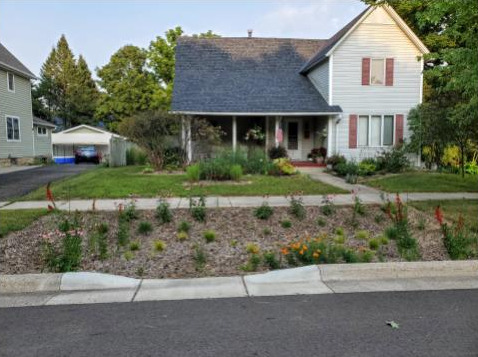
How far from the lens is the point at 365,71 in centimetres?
1942

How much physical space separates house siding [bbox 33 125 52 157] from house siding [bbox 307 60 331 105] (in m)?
19.9

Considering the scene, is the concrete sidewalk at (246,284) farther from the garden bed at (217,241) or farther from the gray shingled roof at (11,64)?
the gray shingled roof at (11,64)

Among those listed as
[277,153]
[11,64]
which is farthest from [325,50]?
[11,64]

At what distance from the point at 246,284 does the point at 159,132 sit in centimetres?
1235

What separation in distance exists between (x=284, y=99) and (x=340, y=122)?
9.02ft

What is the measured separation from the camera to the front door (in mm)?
21750

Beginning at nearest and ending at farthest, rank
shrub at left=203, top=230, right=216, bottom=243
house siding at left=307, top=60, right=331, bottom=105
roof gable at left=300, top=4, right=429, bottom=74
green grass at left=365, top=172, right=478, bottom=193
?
1. shrub at left=203, top=230, right=216, bottom=243
2. green grass at left=365, top=172, right=478, bottom=193
3. roof gable at left=300, top=4, right=429, bottom=74
4. house siding at left=307, top=60, right=331, bottom=105

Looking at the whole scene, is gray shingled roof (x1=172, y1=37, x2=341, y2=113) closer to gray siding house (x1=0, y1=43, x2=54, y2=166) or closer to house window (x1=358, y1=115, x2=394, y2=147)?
house window (x1=358, y1=115, x2=394, y2=147)

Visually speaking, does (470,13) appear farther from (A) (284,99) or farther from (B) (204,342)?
(A) (284,99)

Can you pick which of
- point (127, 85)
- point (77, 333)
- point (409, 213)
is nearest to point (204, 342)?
point (77, 333)

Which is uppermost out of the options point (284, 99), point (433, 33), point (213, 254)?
point (433, 33)

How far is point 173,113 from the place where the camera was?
17141 mm

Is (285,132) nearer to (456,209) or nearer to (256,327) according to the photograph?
(456,209)

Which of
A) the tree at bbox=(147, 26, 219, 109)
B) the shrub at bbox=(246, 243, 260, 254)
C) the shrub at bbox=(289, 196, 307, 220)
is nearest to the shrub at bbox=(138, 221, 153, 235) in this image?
the shrub at bbox=(246, 243, 260, 254)
